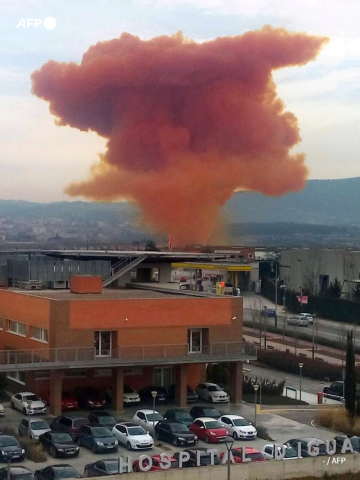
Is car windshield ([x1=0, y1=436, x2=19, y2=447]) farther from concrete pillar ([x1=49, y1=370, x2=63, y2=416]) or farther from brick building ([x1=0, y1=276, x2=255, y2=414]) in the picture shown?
concrete pillar ([x1=49, y1=370, x2=63, y2=416])

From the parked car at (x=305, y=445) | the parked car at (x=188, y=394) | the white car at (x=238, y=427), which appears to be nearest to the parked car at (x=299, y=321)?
the parked car at (x=188, y=394)

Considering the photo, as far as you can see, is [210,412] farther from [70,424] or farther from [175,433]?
[70,424]

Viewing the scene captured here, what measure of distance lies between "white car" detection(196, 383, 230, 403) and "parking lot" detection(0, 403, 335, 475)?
1.19 ft

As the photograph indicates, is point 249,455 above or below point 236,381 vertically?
below

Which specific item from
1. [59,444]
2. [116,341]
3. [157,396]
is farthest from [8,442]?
[157,396]

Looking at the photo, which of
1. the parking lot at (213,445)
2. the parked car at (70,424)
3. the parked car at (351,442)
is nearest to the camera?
the parking lot at (213,445)

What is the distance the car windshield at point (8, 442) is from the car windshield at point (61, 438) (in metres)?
1.25

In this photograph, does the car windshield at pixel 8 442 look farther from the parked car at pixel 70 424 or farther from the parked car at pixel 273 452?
the parked car at pixel 273 452

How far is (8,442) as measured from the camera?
2527 centimetres

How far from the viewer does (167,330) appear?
33906 mm

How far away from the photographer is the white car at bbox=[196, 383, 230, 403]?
3431 cm

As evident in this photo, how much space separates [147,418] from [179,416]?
1.10 m

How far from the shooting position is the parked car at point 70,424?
2775 cm

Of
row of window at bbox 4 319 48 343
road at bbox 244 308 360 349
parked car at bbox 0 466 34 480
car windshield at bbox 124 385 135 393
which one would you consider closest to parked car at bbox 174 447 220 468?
parked car at bbox 0 466 34 480
